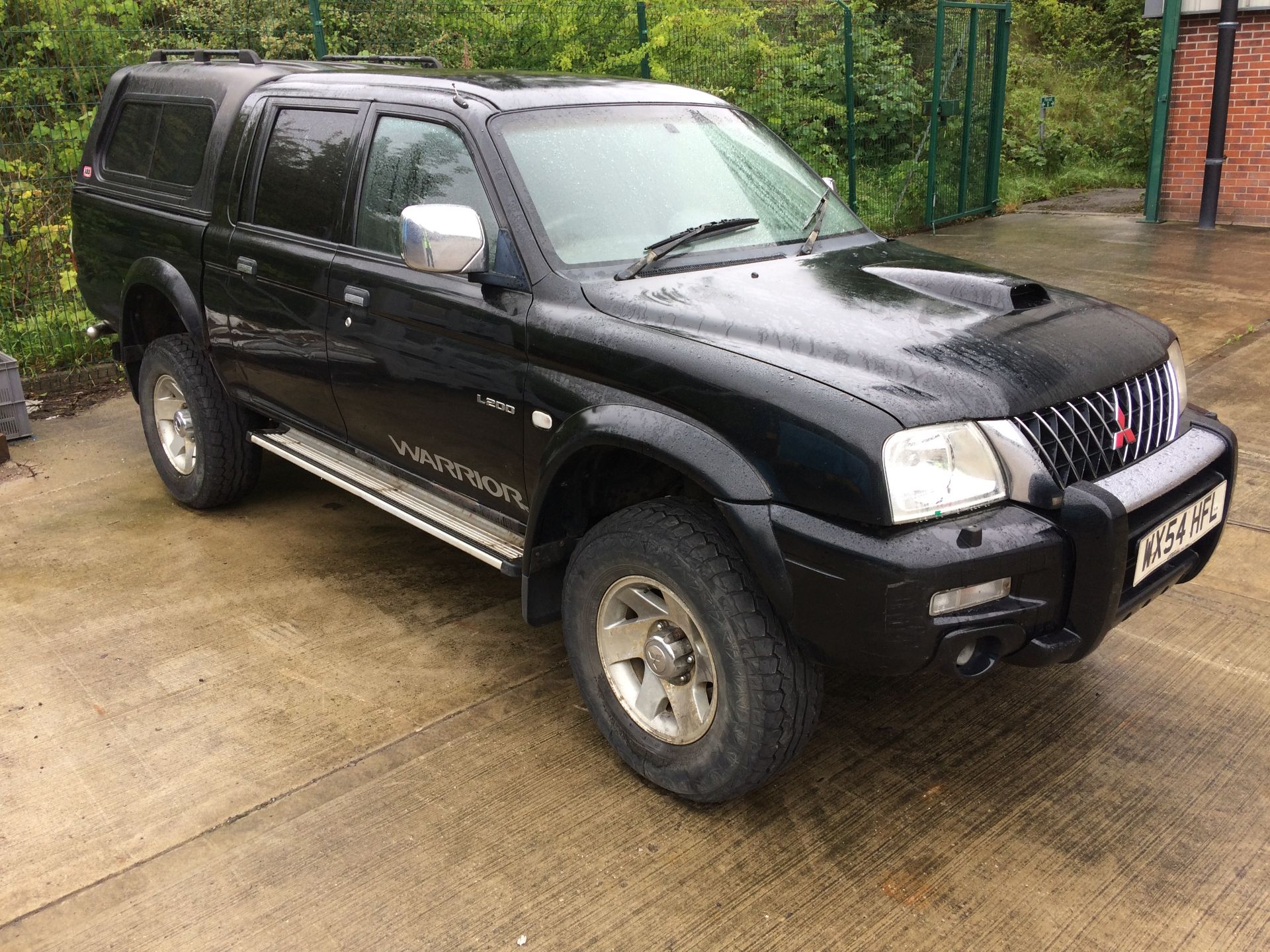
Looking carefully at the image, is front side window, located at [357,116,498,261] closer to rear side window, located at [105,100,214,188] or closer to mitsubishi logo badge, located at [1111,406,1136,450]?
rear side window, located at [105,100,214,188]

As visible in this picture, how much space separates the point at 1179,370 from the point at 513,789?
2.39 metres

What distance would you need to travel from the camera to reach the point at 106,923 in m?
2.73

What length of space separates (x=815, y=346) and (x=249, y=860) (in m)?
2.02

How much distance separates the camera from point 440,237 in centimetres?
314

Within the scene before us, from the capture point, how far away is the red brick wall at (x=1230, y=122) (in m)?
10.9

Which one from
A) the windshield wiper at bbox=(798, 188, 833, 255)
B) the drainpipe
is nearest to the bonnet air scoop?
the windshield wiper at bbox=(798, 188, 833, 255)

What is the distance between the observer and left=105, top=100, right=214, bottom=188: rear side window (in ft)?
16.0

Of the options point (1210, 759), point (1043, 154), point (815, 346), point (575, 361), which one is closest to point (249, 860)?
point (575, 361)

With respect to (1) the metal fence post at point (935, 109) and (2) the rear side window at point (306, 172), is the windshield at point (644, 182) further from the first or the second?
(1) the metal fence post at point (935, 109)

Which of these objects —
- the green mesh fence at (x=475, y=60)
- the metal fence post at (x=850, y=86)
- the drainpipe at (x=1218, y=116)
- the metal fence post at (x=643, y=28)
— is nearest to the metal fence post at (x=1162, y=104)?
the drainpipe at (x=1218, y=116)

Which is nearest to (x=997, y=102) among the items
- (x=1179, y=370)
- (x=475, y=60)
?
(x=475, y=60)

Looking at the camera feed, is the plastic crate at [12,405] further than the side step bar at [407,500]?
Yes

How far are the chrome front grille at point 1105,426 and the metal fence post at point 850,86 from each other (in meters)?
7.69

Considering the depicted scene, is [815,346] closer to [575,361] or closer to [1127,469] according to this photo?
[575,361]
